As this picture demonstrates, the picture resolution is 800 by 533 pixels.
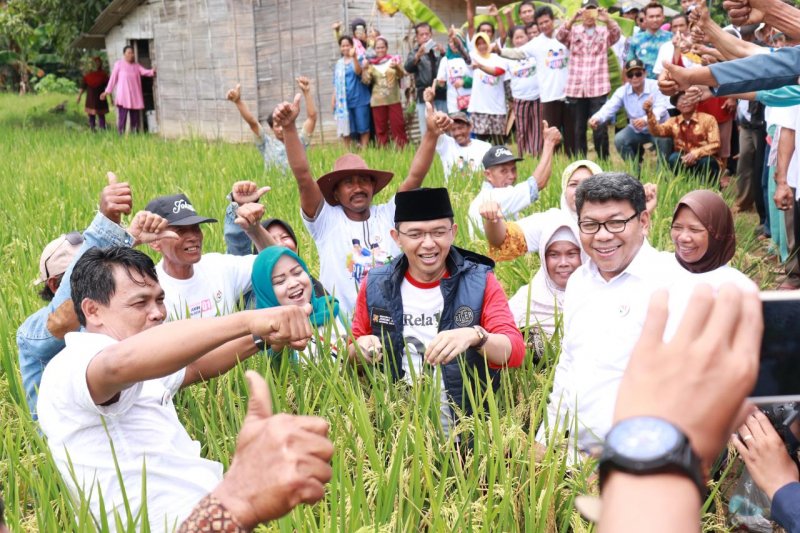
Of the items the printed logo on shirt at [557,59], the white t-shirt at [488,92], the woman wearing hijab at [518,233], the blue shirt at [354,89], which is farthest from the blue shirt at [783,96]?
the blue shirt at [354,89]

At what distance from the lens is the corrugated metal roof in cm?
1502

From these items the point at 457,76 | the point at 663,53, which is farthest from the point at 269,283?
the point at 457,76

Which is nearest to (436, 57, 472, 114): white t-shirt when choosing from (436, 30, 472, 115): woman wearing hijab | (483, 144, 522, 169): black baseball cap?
(436, 30, 472, 115): woman wearing hijab

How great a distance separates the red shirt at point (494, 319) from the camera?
→ 2.73 m

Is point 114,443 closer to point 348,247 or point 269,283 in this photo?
point 269,283

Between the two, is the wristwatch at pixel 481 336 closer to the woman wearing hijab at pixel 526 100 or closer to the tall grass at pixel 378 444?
the tall grass at pixel 378 444

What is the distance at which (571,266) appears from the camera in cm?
338

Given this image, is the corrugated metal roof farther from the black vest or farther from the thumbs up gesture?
the black vest

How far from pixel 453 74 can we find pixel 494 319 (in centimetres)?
612

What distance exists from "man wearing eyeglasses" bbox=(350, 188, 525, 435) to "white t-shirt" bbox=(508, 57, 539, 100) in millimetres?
5396

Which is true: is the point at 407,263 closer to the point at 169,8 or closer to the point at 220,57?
the point at 220,57

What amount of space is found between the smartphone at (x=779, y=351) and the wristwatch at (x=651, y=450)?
14 centimetres

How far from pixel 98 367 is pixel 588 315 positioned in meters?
1.48

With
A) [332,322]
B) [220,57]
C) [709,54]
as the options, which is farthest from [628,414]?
[220,57]
